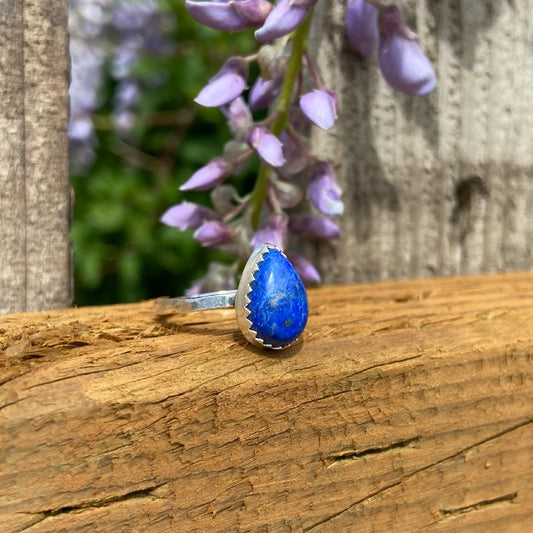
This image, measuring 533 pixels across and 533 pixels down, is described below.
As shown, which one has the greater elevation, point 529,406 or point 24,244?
point 24,244

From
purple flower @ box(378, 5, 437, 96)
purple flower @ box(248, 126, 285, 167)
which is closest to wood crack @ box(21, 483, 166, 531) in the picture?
purple flower @ box(248, 126, 285, 167)

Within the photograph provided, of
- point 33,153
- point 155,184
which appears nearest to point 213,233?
point 33,153

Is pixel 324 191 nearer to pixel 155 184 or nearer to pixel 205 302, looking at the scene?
pixel 205 302

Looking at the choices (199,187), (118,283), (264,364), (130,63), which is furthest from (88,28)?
(264,364)

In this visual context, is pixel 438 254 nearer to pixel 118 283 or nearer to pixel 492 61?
pixel 492 61

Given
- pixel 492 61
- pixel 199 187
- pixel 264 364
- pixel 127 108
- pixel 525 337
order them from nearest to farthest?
pixel 264 364, pixel 525 337, pixel 199 187, pixel 492 61, pixel 127 108

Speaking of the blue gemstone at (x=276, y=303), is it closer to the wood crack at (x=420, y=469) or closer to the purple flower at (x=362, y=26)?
the wood crack at (x=420, y=469)

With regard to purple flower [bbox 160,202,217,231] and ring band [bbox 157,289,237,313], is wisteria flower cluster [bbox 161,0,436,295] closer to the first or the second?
purple flower [bbox 160,202,217,231]
